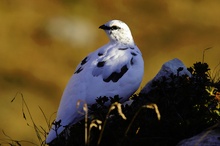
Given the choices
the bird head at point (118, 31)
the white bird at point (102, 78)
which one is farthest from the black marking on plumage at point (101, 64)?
the bird head at point (118, 31)

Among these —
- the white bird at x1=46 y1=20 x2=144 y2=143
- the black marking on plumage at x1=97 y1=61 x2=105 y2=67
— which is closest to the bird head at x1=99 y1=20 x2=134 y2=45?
the white bird at x1=46 y1=20 x2=144 y2=143

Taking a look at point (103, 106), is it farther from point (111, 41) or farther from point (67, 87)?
point (111, 41)

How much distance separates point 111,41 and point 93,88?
1.38m

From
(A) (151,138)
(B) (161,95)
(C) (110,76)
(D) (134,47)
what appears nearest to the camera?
(A) (151,138)

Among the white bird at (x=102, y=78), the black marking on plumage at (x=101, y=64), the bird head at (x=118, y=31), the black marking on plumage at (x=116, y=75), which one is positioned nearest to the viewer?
the white bird at (x=102, y=78)

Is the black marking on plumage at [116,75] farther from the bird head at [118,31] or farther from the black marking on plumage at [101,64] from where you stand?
the bird head at [118,31]

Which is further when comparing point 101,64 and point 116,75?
point 101,64

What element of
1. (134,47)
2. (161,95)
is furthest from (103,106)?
(134,47)

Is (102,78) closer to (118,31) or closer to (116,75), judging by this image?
(116,75)

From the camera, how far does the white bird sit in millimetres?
7066

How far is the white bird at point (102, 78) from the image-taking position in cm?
707

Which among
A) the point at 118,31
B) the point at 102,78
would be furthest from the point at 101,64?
the point at 118,31

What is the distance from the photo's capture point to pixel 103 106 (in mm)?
6547

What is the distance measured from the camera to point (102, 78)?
7.27 meters
